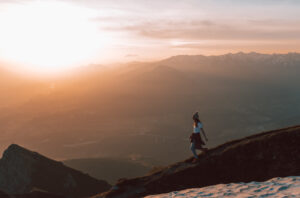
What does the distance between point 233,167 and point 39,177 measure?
108 meters

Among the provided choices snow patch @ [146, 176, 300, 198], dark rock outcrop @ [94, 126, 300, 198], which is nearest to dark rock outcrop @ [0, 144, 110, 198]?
dark rock outcrop @ [94, 126, 300, 198]

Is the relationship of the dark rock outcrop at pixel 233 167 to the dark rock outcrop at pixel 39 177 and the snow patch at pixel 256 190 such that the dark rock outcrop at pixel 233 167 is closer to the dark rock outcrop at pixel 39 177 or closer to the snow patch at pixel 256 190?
the snow patch at pixel 256 190

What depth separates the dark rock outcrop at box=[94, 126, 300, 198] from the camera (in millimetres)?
24234

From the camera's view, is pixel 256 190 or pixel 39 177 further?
pixel 39 177

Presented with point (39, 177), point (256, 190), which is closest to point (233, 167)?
point (256, 190)

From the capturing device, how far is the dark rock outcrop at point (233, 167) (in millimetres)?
24234

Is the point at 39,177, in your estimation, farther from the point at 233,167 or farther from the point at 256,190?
A: the point at 256,190

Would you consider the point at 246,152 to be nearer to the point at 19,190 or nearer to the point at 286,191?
the point at 286,191

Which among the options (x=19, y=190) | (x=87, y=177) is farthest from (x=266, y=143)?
(x=19, y=190)

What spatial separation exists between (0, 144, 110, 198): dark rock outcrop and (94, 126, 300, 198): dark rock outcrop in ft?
245

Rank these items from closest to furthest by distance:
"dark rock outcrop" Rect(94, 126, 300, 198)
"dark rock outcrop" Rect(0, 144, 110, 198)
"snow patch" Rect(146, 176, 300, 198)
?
"snow patch" Rect(146, 176, 300, 198) < "dark rock outcrop" Rect(94, 126, 300, 198) < "dark rock outcrop" Rect(0, 144, 110, 198)

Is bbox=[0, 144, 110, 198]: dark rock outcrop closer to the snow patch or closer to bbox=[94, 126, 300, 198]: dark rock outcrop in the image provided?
bbox=[94, 126, 300, 198]: dark rock outcrop

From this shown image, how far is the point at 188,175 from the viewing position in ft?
92.9

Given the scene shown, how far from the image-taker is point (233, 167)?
26.3 metres
